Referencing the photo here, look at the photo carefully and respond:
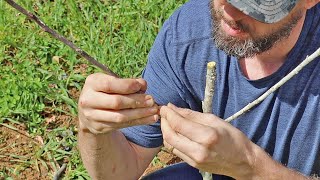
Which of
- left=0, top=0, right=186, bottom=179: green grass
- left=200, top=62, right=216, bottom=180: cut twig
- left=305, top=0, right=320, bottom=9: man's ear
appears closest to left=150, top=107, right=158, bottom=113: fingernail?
left=200, top=62, right=216, bottom=180: cut twig

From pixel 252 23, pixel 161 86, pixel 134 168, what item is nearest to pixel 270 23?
pixel 252 23

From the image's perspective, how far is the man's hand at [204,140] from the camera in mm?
1529

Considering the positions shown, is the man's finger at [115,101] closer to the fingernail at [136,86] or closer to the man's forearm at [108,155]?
the fingernail at [136,86]

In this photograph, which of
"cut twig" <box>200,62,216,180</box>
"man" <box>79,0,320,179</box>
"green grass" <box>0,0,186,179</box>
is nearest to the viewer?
"cut twig" <box>200,62,216,180</box>

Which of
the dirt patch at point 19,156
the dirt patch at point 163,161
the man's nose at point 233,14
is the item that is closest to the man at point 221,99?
the man's nose at point 233,14

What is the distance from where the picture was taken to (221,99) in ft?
6.85

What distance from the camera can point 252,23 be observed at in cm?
180

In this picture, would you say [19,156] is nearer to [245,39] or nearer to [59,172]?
[59,172]

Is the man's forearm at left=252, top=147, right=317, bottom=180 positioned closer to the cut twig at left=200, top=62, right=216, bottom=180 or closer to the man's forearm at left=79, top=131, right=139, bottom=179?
the cut twig at left=200, top=62, right=216, bottom=180

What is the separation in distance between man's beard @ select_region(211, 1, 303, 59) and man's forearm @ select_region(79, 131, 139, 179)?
485 mm

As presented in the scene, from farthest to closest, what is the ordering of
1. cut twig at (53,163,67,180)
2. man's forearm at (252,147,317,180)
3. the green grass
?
the green grass < cut twig at (53,163,67,180) < man's forearm at (252,147,317,180)

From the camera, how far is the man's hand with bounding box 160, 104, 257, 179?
1529 mm

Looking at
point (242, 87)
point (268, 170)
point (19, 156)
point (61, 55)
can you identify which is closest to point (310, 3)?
point (242, 87)

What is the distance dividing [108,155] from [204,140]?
683 mm
